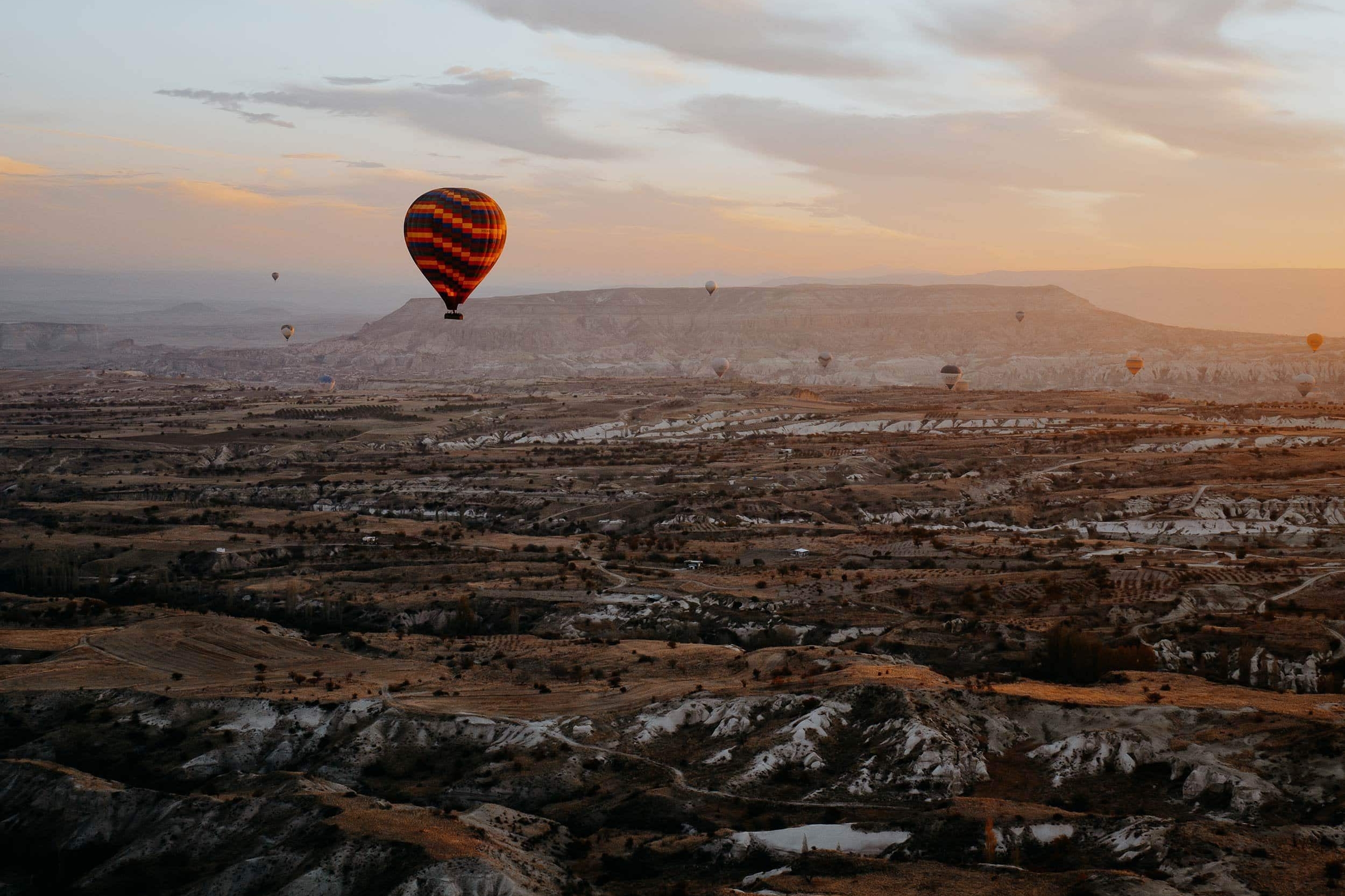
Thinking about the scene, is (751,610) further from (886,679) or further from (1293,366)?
(1293,366)

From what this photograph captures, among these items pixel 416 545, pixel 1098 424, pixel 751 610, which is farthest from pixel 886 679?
pixel 1098 424

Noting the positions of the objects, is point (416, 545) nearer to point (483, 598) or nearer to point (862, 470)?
point (483, 598)

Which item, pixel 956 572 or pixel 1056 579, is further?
pixel 956 572

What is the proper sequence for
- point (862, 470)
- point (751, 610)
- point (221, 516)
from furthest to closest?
point (862, 470) → point (221, 516) → point (751, 610)

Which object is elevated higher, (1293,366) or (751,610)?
(1293,366)

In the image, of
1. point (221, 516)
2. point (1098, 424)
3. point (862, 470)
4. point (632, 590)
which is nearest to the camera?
point (632, 590)

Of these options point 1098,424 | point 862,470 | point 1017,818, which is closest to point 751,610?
point 1017,818
